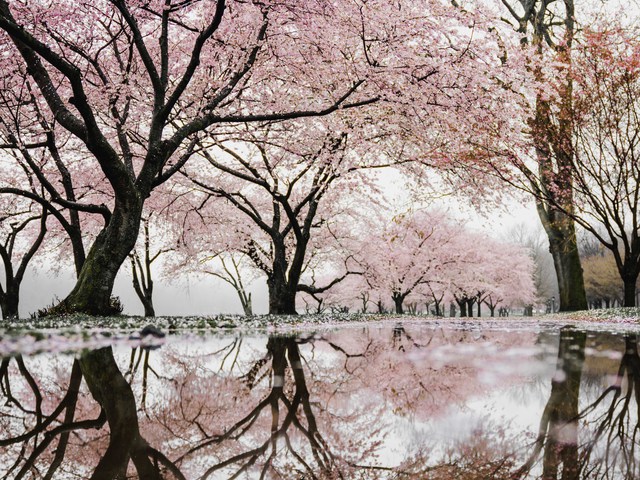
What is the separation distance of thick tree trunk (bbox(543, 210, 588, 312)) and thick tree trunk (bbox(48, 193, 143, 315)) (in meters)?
17.7

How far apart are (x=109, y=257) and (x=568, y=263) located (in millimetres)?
18837

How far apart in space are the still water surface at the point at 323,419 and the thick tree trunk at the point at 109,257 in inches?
279

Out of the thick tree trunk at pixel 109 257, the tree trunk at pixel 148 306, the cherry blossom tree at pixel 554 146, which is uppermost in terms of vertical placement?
the cherry blossom tree at pixel 554 146

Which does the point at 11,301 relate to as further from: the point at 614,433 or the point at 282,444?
the point at 614,433

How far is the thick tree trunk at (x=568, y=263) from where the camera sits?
20.8m

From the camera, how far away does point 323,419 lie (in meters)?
2.19

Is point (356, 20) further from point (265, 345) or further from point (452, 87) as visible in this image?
point (265, 345)

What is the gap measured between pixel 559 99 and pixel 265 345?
1666cm

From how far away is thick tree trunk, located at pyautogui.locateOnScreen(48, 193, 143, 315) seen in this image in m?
10.8

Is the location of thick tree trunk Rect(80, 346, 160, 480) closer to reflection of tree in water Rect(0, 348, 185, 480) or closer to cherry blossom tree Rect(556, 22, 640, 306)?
reflection of tree in water Rect(0, 348, 185, 480)

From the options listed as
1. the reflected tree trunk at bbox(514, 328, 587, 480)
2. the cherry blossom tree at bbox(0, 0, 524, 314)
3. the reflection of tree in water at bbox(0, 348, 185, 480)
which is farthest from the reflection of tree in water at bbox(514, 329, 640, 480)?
the cherry blossom tree at bbox(0, 0, 524, 314)

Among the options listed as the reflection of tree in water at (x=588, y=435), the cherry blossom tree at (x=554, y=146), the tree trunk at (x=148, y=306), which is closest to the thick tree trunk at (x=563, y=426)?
the reflection of tree in water at (x=588, y=435)

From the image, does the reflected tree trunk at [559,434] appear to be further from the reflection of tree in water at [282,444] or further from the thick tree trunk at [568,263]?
the thick tree trunk at [568,263]

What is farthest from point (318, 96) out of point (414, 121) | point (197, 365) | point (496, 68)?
point (197, 365)
